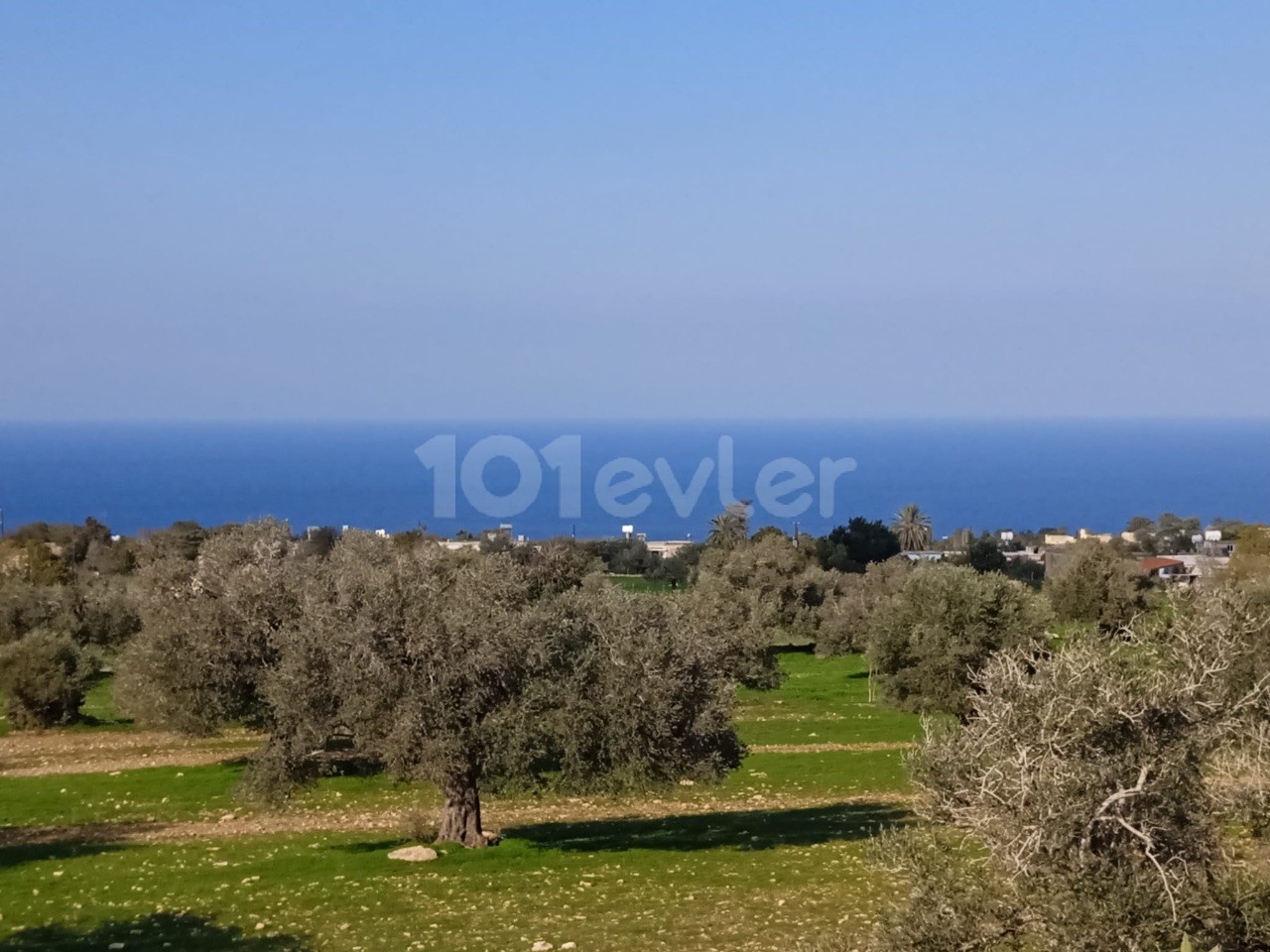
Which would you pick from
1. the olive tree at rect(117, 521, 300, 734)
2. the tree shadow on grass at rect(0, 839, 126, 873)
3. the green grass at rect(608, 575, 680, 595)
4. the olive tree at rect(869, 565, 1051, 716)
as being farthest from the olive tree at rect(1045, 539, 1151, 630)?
the tree shadow on grass at rect(0, 839, 126, 873)

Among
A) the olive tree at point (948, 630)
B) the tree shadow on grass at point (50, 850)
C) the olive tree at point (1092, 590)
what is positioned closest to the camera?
the tree shadow on grass at point (50, 850)

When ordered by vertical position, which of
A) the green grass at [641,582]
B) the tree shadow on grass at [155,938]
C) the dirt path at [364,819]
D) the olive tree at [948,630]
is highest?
the olive tree at [948,630]

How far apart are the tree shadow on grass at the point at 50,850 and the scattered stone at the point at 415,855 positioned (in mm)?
6301

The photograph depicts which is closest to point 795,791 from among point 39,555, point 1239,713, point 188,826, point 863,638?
point 188,826

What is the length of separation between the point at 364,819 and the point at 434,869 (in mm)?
7402

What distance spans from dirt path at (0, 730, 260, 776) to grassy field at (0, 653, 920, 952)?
5.76ft

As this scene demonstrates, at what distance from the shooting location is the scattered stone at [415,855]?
80.5 feet

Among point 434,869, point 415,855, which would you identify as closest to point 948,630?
point 415,855

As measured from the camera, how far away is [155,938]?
19141mm

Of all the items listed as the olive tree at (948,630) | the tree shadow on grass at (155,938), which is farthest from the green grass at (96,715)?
the tree shadow on grass at (155,938)

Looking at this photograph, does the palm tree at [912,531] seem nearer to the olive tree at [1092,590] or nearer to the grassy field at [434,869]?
the olive tree at [1092,590]

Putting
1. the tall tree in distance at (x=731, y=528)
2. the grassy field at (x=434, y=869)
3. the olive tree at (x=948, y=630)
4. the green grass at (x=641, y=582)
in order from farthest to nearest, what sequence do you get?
1. the tall tree in distance at (x=731, y=528)
2. the green grass at (x=641, y=582)
3. the olive tree at (x=948, y=630)
4. the grassy field at (x=434, y=869)

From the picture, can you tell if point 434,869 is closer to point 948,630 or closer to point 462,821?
point 462,821

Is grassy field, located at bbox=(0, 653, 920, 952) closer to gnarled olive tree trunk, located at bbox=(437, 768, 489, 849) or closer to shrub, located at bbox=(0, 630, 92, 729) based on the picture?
gnarled olive tree trunk, located at bbox=(437, 768, 489, 849)
